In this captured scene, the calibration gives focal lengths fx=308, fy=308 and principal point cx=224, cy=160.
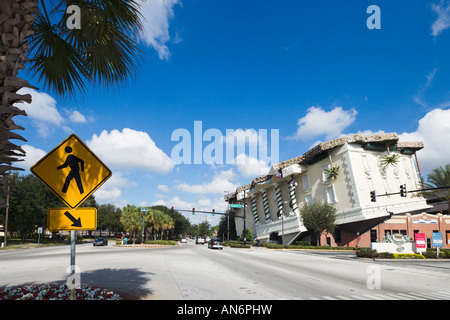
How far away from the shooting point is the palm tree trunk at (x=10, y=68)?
14.3ft

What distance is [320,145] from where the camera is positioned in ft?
147

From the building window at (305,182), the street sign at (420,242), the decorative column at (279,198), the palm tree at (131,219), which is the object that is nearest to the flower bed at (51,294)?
the street sign at (420,242)

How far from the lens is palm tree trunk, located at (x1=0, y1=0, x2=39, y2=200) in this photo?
4367 millimetres

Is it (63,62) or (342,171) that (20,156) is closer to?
(63,62)

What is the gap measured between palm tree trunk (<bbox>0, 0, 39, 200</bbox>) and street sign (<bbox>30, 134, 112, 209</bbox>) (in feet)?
1.69

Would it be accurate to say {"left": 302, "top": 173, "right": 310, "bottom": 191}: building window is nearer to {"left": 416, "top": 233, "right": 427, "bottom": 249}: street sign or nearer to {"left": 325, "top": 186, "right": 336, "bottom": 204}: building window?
{"left": 325, "top": 186, "right": 336, "bottom": 204}: building window

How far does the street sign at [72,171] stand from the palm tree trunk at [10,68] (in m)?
0.51

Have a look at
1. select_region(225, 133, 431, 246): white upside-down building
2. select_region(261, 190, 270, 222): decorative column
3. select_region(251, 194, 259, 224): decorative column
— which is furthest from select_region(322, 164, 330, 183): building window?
select_region(251, 194, 259, 224): decorative column

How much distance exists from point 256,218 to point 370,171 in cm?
3212

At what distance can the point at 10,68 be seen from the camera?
4.44 meters

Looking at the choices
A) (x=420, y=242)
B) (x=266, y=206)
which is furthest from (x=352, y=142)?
(x=266, y=206)
